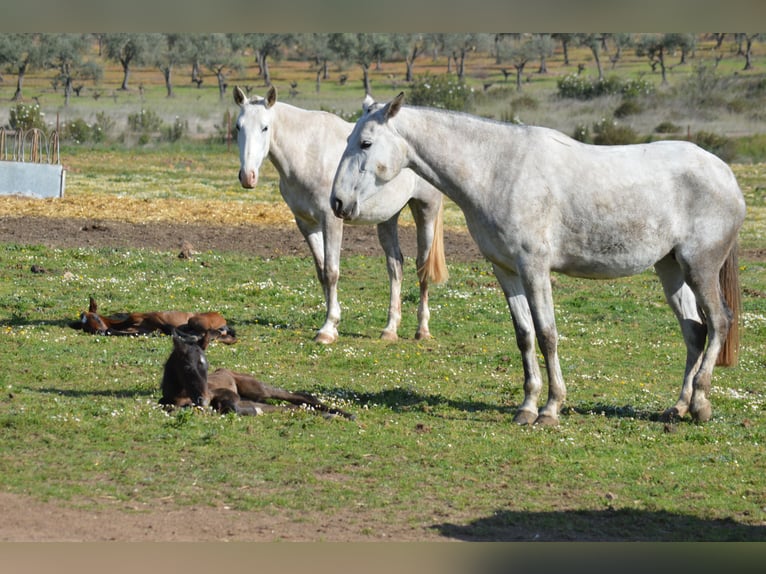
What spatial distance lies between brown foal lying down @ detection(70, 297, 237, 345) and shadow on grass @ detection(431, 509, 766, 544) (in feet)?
20.8

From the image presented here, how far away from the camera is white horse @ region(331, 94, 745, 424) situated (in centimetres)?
910

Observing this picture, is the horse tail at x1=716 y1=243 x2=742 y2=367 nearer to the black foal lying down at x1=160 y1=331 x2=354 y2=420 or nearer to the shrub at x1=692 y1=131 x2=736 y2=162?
the black foal lying down at x1=160 y1=331 x2=354 y2=420

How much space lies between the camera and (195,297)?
1557 cm

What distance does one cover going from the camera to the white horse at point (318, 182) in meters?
12.8

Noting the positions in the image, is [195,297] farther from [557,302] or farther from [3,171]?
[3,171]

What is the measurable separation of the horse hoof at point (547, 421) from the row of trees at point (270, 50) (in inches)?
2677

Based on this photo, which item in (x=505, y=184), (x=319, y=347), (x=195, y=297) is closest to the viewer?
(x=505, y=184)

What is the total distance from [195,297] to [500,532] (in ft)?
31.9

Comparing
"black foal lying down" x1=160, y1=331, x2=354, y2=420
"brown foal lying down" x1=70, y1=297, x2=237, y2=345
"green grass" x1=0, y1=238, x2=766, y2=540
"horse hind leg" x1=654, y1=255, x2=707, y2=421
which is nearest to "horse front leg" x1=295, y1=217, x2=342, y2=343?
"green grass" x1=0, y1=238, x2=766, y2=540

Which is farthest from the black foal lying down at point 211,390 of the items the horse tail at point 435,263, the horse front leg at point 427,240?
the horse tail at point 435,263

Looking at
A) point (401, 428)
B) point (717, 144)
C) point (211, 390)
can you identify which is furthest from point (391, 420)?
point (717, 144)

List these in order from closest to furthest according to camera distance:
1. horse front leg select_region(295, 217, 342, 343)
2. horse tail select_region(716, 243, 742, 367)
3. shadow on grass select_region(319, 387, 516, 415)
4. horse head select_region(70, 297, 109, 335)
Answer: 1. horse tail select_region(716, 243, 742, 367)
2. shadow on grass select_region(319, 387, 516, 415)
3. horse head select_region(70, 297, 109, 335)
4. horse front leg select_region(295, 217, 342, 343)

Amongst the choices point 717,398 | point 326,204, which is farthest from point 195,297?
point 717,398

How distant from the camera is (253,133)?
41.7ft
